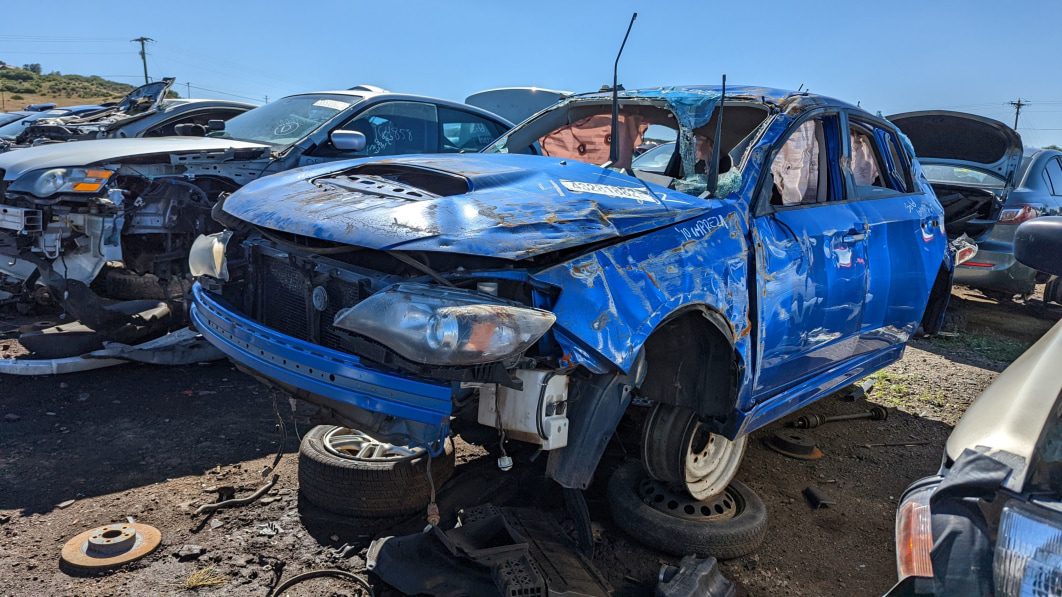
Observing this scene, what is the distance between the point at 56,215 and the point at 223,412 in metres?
1.95

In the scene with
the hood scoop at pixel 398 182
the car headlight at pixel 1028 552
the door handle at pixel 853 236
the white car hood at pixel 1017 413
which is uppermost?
the hood scoop at pixel 398 182

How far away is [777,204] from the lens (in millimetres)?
3336

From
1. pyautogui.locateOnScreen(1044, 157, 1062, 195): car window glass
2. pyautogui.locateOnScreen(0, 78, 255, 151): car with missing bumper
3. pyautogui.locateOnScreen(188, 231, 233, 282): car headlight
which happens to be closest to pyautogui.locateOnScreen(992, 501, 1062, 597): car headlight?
pyautogui.locateOnScreen(188, 231, 233, 282): car headlight

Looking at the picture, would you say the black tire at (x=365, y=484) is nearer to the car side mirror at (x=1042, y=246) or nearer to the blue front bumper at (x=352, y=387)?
the blue front bumper at (x=352, y=387)

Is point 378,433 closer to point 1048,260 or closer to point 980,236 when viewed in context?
point 1048,260

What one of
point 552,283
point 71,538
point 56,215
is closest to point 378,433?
point 552,283

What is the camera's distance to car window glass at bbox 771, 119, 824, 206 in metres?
3.43

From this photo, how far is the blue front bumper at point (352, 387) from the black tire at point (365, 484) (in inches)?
27.7

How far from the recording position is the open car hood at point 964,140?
799 cm

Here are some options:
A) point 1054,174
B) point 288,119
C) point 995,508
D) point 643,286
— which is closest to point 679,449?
point 643,286

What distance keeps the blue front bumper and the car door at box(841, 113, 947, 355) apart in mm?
2586

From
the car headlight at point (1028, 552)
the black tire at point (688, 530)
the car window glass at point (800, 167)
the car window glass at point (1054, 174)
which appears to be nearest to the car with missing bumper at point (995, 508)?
the car headlight at point (1028, 552)

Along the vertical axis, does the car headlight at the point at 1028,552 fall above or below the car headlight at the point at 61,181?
below

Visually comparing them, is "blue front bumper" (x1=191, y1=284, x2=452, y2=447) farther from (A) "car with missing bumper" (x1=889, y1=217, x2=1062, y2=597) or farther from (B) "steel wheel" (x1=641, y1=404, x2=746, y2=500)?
(A) "car with missing bumper" (x1=889, y1=217, x2=1062, y2=597)
